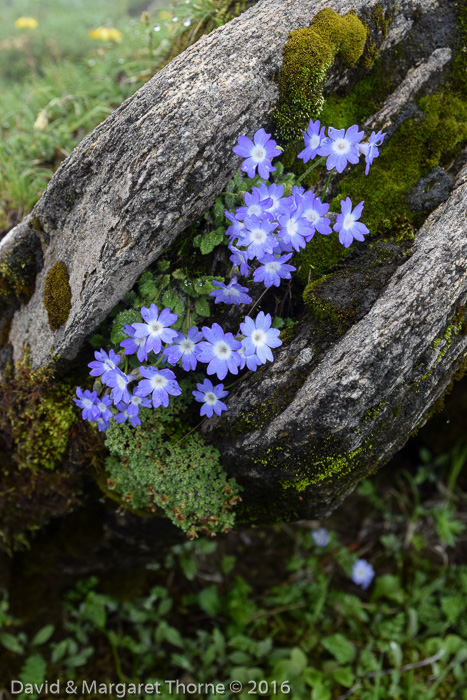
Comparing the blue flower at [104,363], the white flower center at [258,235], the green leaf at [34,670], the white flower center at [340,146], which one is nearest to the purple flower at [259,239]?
the white flower center at [258,235]

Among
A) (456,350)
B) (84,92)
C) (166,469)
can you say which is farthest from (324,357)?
(84,92)

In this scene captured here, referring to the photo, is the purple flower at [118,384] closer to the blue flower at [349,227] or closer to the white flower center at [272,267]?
the white flower center at [272,267]

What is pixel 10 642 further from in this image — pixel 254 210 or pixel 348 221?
pixel 348 221

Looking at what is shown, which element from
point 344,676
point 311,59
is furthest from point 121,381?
point 344,676

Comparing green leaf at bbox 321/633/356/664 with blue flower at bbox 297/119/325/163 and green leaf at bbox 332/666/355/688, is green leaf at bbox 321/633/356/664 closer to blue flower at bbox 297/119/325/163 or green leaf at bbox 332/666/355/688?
green leaf at bbox 332/666/355/688

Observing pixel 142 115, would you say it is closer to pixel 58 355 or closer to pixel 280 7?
pixel 280 7
